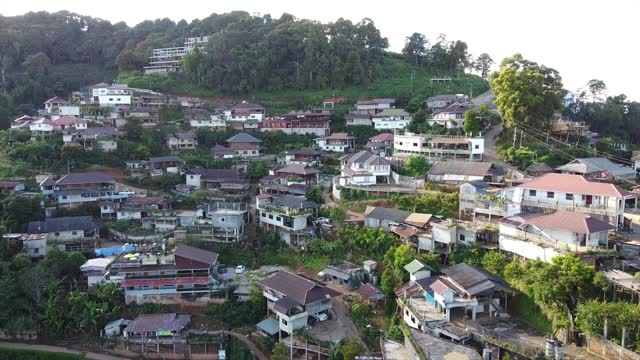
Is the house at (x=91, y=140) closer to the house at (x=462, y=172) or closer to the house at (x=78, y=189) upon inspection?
the house at (x=78, y=189)

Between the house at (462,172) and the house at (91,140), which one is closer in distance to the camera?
the house at (462,172)

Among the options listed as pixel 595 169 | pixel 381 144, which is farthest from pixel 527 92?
pixel 381 144

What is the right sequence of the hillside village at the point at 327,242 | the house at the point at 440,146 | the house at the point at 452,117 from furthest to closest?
the house at the point at 452,117, the house at the point at 440,146, the hillside village at the point at 327,242

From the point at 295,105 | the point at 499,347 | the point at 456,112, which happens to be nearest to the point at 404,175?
the point at 456,112

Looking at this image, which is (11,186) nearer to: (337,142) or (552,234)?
(337,142)

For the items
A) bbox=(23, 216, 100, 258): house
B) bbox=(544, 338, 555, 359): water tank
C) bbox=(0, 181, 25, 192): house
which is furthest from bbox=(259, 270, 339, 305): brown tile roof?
bbox=(0, 181, 25, 192): house

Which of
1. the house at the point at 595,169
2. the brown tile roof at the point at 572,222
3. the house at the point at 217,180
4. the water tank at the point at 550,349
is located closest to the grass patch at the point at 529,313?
the water tank at the point at 550,349
